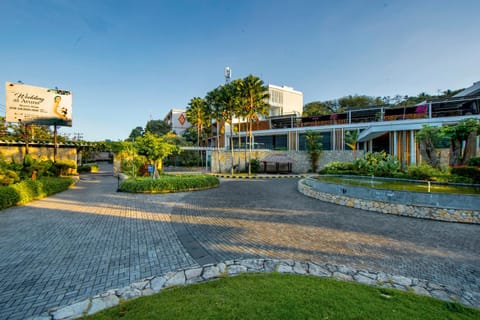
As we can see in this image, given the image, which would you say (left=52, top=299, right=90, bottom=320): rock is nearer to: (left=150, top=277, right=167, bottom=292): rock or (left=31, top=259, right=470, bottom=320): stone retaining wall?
(left=31, top=259, right=470, bottom=320): stone retaining wall

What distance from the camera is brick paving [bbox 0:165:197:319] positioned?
3387 mm

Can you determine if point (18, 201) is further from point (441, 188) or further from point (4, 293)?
point (441, 188)

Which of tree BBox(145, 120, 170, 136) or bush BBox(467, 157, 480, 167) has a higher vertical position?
tree BBox(145, 120, 170, 136)

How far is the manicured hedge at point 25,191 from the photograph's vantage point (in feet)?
28.6

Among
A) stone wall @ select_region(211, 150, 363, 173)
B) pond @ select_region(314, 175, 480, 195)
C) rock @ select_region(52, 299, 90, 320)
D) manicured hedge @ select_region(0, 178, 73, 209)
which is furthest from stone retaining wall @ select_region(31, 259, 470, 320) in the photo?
stone wall @ select_region(211, 150, 363, 173)

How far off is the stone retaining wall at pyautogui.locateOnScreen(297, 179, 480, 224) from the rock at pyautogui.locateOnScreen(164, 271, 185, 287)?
8.15 m

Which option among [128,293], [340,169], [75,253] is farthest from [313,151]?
[128,293]

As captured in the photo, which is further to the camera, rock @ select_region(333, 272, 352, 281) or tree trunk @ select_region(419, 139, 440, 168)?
tree trunk @ select_region(419, 139, 440, 168)

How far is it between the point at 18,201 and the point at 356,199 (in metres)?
15.0

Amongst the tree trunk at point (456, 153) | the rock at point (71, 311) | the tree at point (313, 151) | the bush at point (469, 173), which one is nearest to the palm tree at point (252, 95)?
the tree at point (313, 151)

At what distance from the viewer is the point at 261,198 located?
11.1 metres

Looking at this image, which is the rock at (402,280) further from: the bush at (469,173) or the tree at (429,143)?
the tree at (429,143)

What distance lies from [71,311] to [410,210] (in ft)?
33.0

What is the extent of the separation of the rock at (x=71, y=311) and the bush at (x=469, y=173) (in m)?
15.2
